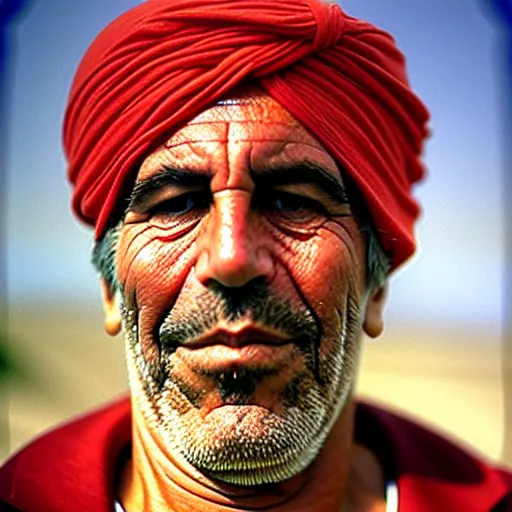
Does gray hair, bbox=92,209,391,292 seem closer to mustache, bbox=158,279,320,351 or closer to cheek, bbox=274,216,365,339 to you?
cheek, bbox=274,216,365,339

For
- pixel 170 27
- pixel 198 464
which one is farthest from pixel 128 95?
pixel 198 464

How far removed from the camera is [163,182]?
1399mm

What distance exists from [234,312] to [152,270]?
15 cm

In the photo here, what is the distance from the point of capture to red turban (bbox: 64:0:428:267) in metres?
1.38

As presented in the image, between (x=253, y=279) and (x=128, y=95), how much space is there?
371 mm

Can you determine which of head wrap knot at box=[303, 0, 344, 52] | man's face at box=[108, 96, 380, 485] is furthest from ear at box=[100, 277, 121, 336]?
head wrap knot at box=[303, 0, 344, 52]

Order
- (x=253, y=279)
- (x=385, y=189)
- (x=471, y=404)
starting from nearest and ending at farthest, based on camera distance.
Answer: (x=253, y=279)
(x=385, y=189)
(x=471, y=404)

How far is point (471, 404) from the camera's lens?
3.40m

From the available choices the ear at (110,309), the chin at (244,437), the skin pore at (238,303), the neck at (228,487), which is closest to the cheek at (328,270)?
the skin pore at (238,303)

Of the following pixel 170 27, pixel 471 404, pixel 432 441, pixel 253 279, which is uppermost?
pixel 170 27

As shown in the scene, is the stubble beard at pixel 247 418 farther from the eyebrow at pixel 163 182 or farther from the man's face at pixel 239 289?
the eyebrow at pixel 163 182

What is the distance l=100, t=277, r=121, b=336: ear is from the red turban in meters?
0.12

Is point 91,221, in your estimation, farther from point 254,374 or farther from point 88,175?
point 254,374

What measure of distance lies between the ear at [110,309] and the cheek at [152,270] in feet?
0.41
